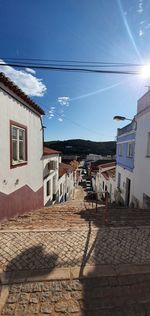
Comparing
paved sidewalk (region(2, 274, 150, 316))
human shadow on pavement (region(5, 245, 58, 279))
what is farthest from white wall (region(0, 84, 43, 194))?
paved sidewalk (region(2, 274, 150, 316))

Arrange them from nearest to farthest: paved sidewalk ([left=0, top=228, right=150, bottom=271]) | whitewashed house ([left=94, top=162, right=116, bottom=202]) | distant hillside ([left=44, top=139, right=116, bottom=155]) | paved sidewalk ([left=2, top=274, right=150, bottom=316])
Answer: paved sidewalk ([left=2, top=274, right=150, bottom=316]) < paved sidewalk ([left=0, top=228, right=150, bottom=271]) < whitewashed house ([left=94, top=162, right=116, bottom=202]) < distant hillside ([left=44, top=139, right=116, bottom=155])

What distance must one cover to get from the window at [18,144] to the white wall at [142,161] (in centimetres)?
540

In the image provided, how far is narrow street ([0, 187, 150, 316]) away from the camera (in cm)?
248

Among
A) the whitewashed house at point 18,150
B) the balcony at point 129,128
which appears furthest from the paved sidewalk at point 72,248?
the balcony at point 129,128

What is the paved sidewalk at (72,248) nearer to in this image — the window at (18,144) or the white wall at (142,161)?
the window at (18,144)

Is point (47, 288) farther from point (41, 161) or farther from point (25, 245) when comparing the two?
point (41, 161)

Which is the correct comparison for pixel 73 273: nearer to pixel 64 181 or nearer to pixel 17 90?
pixel 17 90

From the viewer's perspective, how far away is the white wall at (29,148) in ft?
16.4

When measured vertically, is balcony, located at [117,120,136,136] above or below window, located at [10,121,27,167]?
above

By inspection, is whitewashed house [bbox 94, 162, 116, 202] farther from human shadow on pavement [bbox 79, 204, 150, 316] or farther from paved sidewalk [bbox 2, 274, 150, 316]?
paved sidewalk [bbox 2, 274, 150, 316]

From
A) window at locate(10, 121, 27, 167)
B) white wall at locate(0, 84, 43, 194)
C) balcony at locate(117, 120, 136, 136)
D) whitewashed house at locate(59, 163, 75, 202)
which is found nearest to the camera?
white wall at locate(0, 84, 43, 194)

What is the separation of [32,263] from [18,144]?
163 inches

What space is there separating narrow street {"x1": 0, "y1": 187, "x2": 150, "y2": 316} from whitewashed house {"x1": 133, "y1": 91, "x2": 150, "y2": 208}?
12.1 ft

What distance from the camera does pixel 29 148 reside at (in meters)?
7.27
